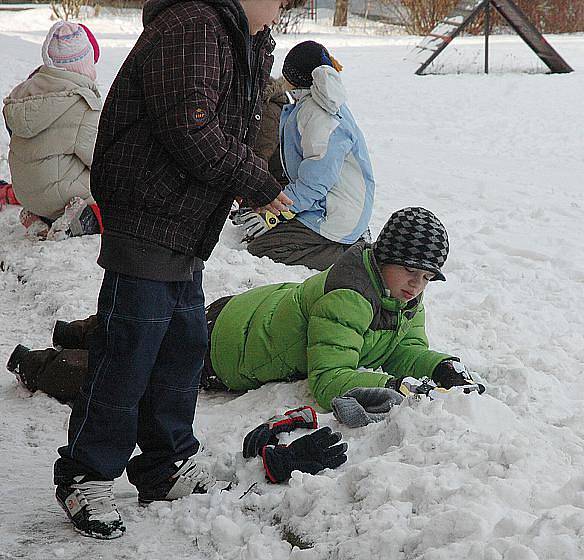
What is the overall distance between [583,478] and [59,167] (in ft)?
14.7

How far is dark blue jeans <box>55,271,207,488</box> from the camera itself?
252 cm

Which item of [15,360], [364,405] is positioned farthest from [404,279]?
[15,360]

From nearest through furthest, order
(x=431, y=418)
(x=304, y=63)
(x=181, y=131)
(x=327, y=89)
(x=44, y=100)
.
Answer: (x=181, y=131) < (x=431, y=418) < (x=327, y=89) < (x=304, y=63) < (x=44, y=100)

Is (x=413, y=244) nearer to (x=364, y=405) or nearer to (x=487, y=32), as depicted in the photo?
(x=364, y=405)

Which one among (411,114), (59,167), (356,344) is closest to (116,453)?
(356,344)

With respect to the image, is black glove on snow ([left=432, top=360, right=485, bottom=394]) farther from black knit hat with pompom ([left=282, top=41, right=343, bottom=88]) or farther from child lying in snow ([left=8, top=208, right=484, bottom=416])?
black knit hat with pompom ([left=282, top=41, right=343, bottom=88])

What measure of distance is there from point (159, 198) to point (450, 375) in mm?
1503

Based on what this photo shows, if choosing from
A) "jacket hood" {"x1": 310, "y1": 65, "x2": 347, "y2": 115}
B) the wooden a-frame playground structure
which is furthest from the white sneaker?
Result: the wooden a-frame playground structure

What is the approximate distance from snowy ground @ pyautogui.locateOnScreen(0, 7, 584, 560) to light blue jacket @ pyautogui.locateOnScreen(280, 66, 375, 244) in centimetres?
42

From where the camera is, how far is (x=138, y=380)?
2.56m

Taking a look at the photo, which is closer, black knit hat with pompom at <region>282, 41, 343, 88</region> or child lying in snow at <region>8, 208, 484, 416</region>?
child lying in snow at <region>8, 208, 484, 416</region>

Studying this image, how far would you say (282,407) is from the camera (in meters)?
3.46

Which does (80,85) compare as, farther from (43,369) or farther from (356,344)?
(356,344)

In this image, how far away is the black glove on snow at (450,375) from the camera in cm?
348
